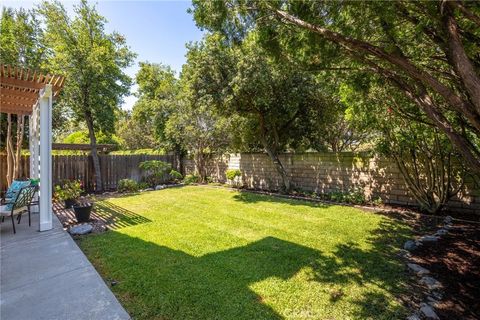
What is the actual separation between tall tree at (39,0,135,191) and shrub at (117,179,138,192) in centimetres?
90

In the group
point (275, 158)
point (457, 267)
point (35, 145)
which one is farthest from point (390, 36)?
point (35, 145)

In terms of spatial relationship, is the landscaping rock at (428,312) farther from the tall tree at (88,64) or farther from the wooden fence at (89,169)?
the tall tree at (88,64)

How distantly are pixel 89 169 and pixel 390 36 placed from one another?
11.3m

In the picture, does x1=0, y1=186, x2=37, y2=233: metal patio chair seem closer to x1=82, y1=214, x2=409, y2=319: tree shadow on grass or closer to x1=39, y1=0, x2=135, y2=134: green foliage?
x1=82, y1=214, x2=409, y2=319: tree shadow on grass

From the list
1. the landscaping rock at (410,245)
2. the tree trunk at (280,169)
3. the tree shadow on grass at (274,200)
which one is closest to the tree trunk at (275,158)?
the tree trunk at (280,169)

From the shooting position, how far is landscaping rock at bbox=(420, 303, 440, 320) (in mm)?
2281

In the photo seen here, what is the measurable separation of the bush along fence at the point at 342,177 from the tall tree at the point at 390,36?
7.34 feet

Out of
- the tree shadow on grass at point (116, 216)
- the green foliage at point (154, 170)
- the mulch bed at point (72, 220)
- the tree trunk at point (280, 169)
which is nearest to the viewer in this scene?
the mulch bed at point (72, 220)

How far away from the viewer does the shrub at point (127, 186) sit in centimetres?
1037

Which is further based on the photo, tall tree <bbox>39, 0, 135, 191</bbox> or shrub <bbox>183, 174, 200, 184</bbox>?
shrub <bbox>183, 174, 200, 184</bbox>

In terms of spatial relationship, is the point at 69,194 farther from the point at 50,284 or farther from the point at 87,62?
the point at 87,62

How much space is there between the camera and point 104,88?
1054 cm

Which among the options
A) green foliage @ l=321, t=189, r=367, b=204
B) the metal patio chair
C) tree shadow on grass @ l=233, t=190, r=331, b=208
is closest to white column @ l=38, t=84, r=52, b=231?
the metal patio chair

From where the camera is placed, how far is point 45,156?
478 cm
